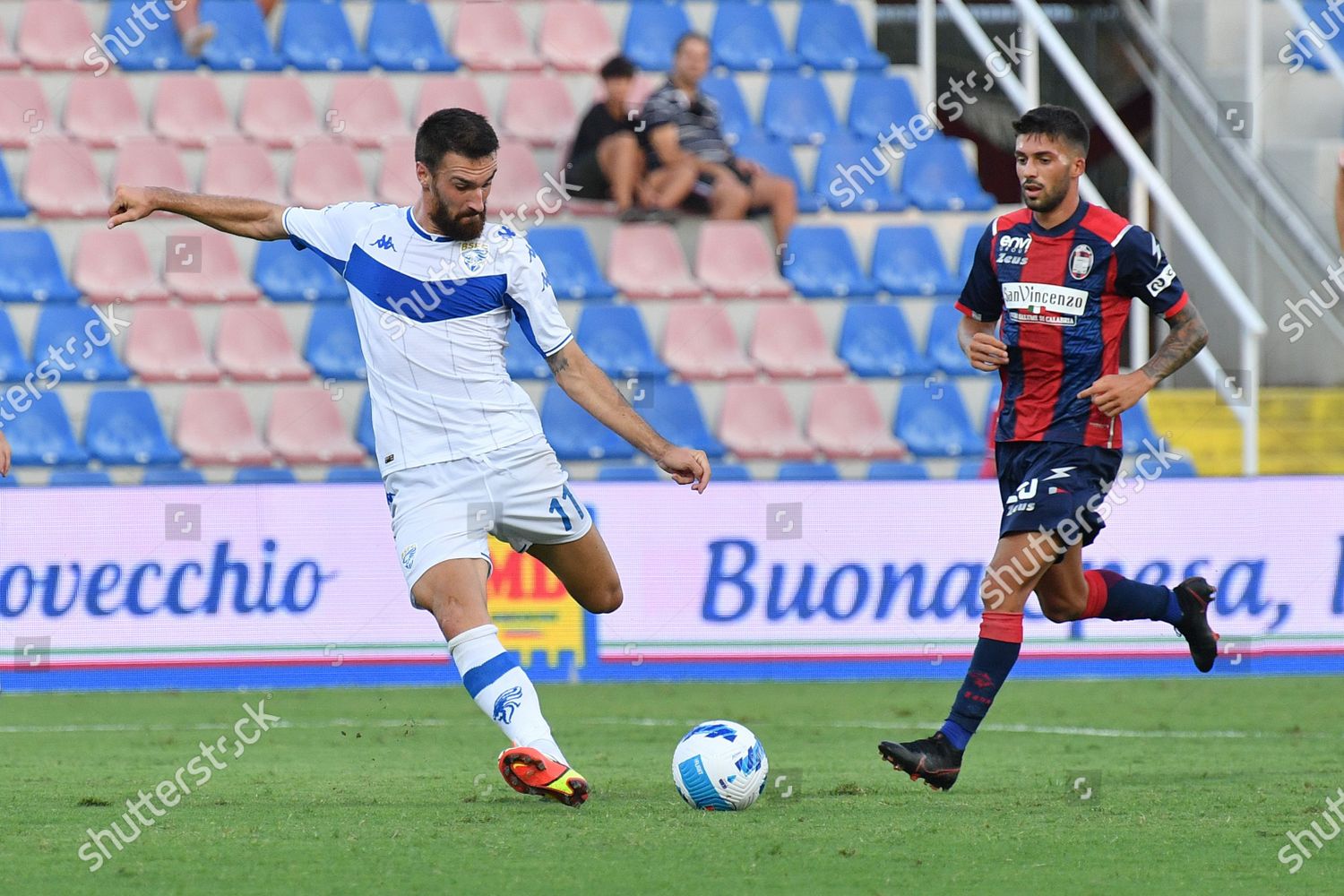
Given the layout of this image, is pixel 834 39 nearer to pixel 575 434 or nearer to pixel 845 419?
pixel 845 419

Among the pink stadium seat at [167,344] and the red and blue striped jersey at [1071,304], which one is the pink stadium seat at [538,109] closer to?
the pink stadium seat at [167,344]

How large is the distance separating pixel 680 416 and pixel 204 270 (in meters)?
3.77

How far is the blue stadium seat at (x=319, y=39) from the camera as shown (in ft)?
49.6

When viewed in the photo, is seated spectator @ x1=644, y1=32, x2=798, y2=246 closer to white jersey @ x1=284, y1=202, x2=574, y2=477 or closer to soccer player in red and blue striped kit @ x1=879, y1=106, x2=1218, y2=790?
soccer player in red and blue striped kit @ x1=879, y1=106, x2=1218, y2=790

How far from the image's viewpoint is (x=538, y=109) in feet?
50.0

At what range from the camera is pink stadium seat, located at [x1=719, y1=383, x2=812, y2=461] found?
13.3 m

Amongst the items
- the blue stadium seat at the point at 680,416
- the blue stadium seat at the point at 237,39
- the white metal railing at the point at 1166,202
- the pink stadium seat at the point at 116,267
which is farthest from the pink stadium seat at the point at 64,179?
the white metal railing at the point at 1166,202

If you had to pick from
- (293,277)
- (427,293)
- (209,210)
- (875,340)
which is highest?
(209,210)

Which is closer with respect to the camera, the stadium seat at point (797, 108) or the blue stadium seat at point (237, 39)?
the blue stadium seat at point (237, 39)

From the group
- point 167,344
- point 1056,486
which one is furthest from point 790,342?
point 1056,486

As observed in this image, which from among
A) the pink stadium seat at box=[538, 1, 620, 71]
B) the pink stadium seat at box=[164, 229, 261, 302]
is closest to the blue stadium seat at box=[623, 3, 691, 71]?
the pink stadium seat at box=[538, 1, 620, 71]

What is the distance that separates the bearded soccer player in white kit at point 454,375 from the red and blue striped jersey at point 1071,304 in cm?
148

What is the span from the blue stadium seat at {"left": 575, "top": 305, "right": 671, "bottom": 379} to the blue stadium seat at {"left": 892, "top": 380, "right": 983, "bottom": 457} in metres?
1.78

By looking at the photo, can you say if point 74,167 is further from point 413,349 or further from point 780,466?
point 413,349
